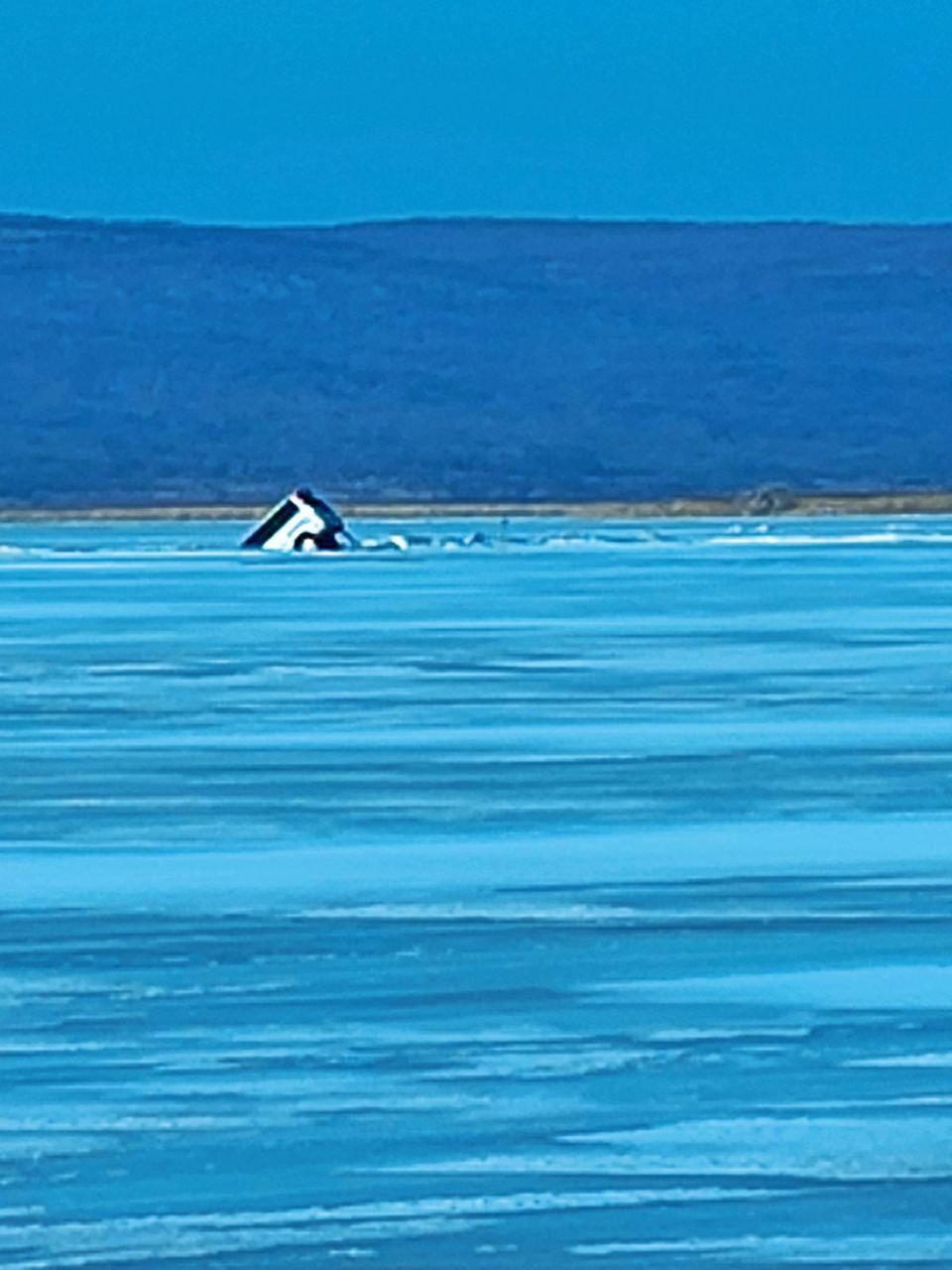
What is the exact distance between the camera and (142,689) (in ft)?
59.6

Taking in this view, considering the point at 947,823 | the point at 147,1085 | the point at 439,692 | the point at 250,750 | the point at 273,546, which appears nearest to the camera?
the point at 147,1085

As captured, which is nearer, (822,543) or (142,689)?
(142,689)

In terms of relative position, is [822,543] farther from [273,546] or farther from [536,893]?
[536,893]

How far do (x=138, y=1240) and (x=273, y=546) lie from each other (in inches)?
1811

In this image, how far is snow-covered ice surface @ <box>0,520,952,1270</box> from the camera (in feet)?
19.3

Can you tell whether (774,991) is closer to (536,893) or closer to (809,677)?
(536,893)

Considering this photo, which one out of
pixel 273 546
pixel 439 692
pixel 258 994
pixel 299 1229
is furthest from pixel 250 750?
pixel 273 546

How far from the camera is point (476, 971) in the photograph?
8148mm

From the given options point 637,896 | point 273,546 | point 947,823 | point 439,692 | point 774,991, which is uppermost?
point 273,546

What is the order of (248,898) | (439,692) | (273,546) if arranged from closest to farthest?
1. (248,898)
2. (439,692)
3. (273,546)

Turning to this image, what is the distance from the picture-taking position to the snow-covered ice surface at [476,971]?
231 inches

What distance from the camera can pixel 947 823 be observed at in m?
11.4

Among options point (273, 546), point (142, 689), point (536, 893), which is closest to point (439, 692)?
point (142, 689)

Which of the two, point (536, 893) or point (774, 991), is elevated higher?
point (536, 893)
